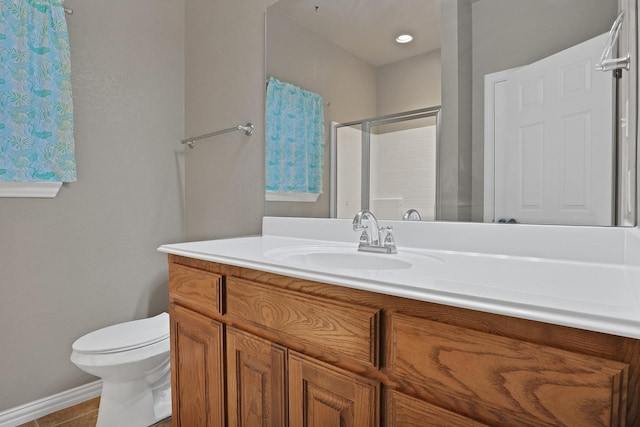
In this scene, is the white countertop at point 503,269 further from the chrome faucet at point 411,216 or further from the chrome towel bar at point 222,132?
the chrome towel bar at point 222,132

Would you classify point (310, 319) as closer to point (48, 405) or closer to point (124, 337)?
point (124, 337)

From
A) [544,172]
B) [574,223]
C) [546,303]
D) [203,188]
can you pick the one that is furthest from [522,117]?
[203,188]

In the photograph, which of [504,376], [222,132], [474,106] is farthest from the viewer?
[222,132]

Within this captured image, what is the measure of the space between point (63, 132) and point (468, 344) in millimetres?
1942

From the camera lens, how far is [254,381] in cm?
99

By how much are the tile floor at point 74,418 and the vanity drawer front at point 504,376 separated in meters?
1.48

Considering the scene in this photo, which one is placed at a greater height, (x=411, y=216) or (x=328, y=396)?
(x=411, y=216)

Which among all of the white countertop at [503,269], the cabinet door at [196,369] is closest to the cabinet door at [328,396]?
the white countertop at [503,269]

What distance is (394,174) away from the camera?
131 centimetres

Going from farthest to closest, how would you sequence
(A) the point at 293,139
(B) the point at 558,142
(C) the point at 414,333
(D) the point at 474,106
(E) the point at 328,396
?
(A) the point at 293,139 < (D) the point at 474,106 < (B) the point at 558,142 < (E) the point at 328,396 < (C) the point at 414,333

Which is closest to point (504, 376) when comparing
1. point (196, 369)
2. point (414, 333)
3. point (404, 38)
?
point (414, 333)

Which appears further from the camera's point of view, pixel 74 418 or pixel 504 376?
pixel 74 418

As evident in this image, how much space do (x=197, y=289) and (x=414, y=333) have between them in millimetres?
784

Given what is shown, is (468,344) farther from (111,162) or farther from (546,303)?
(111,162)
